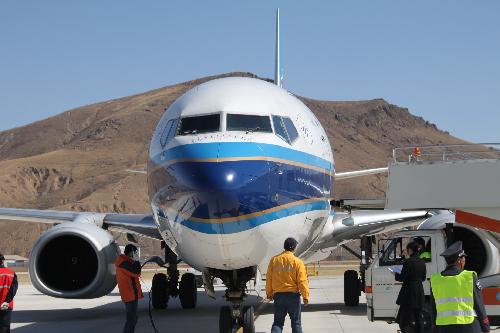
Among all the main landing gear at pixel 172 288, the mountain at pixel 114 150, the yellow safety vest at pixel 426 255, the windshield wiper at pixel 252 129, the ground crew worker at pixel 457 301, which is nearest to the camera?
the ground crew worker at pixel 457 301

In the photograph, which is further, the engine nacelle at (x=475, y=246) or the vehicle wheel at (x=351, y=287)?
the vehicle wheel at (x=351, y=287)

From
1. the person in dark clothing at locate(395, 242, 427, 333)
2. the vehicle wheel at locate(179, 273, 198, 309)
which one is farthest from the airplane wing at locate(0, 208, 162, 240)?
the person in dark clothing at locate(395, 242, 427, 333)

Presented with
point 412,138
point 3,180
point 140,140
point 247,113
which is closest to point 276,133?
point 247,113

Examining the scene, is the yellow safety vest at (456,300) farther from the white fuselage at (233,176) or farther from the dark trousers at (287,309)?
the white fuselage at (233,176)

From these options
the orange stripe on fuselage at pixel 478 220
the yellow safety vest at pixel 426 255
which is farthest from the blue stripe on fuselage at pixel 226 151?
the yellow safety vest at pixel 426 255

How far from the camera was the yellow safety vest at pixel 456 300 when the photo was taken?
324 inches

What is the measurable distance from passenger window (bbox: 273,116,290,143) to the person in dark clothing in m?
2.56

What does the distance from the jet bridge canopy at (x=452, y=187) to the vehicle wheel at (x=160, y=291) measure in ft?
30.1

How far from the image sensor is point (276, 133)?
41.5ft

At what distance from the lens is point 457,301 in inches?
325

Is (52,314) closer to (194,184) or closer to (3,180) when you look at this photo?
(194,184)

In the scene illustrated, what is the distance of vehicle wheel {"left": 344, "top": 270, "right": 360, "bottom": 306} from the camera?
20609 mm

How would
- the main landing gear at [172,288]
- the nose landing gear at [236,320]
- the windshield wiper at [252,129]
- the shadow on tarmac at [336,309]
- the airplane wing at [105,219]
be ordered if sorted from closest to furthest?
the windshield wiper at [252,129], the nose landing gear at [236,320], the airplane wing at [105,219], the shadow on tarmac at [336,309], the main landing gear at [172,288]

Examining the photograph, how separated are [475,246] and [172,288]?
24.1 feet
